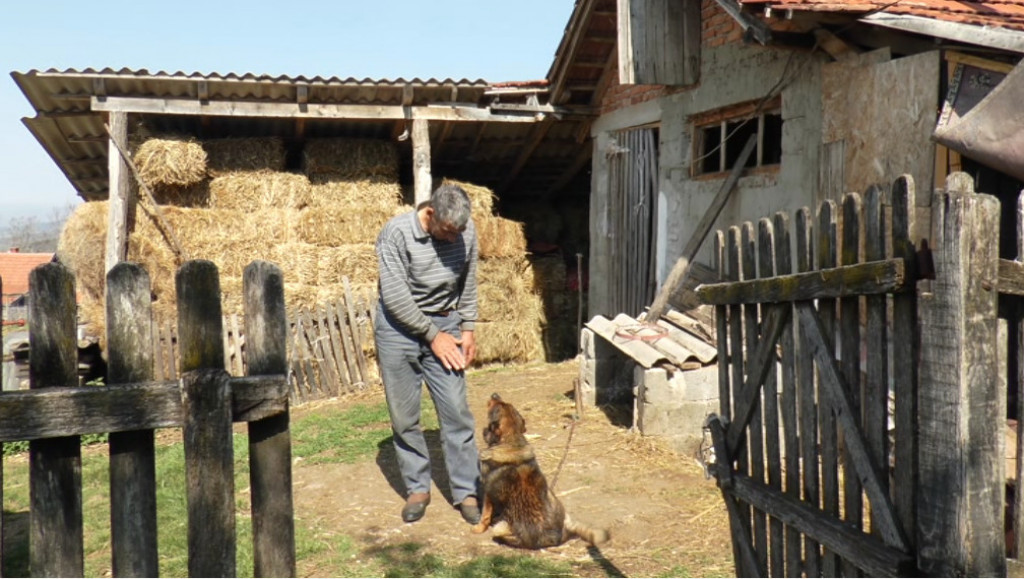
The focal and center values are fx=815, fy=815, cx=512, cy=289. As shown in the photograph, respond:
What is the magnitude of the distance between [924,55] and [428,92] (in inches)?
226

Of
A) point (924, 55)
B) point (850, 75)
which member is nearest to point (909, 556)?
point (924, 55)

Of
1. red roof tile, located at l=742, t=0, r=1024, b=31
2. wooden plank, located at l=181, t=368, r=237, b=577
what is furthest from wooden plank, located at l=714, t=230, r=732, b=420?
red roof tile, located at l=742, t=0, r=1024, b=31

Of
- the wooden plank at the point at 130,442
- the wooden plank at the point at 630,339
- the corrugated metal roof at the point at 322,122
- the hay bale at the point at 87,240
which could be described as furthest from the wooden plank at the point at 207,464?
the hay bale at the point at 87,240

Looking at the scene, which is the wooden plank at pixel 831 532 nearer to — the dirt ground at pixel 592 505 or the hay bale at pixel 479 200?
the dirt ground at pixel 592 505

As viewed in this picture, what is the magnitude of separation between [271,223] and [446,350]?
590 centimetres

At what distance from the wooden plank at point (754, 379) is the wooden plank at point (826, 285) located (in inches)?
3.3

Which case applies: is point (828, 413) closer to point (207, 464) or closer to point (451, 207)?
point (207, 464)

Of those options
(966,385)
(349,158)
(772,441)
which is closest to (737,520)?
(772,441)

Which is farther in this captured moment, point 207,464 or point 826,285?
point 826,285

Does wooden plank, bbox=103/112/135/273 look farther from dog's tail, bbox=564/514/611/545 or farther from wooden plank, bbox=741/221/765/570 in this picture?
wooden plank, bbox=741/221/765/570

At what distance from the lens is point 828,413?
98.4 inches

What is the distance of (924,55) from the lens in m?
5.67

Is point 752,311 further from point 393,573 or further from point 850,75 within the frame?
point 850,75

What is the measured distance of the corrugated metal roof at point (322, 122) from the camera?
876 cm
